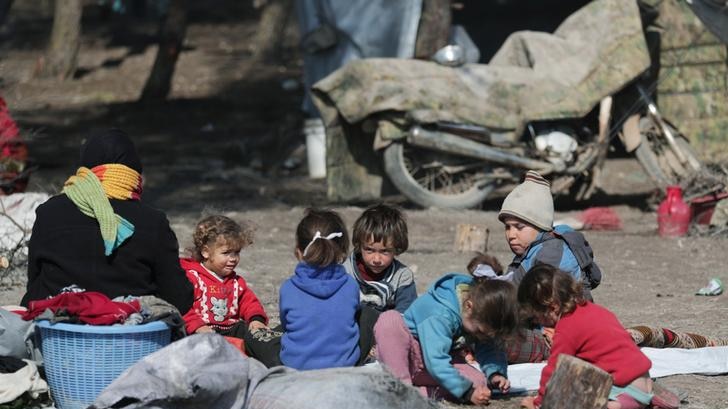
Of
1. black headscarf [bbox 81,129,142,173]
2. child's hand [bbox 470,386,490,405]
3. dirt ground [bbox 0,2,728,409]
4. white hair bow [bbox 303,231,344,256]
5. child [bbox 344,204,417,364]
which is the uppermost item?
black headscarf [bbox 81,129,142,173]

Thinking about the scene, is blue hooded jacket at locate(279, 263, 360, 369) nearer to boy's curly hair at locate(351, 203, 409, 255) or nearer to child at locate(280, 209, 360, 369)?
child at locate(280, 209, 360, 369)

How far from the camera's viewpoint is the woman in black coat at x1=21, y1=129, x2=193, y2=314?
5234mm

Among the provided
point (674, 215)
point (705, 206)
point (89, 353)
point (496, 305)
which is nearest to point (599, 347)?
point (496, 305)

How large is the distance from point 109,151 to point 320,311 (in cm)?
113

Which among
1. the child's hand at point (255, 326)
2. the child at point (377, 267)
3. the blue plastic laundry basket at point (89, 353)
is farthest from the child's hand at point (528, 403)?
the blue plastic laundry basket at point (89, 353)

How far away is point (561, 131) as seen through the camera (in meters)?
11.7

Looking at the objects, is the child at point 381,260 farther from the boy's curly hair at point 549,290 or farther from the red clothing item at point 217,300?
the boy's curly hair at point 549,290

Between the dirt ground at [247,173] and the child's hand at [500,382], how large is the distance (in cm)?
9

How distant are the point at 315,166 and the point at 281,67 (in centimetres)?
886

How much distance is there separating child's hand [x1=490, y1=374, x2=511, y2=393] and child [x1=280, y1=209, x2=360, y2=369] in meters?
0.58

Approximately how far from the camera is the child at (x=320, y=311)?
5273mm

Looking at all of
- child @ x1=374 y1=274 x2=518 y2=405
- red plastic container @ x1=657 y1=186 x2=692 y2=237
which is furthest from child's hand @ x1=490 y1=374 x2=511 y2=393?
red plastic container @ x1=657 y1=186 x2=692 y2=237

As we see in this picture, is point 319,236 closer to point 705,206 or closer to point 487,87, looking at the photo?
point 705,206

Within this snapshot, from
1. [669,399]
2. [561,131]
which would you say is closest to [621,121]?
[561,131]
